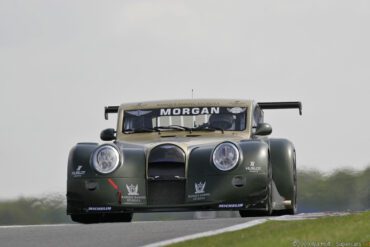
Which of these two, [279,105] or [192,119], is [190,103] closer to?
[192,119]

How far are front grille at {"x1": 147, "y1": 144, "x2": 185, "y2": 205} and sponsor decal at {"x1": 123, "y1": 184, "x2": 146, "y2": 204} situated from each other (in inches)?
4.7

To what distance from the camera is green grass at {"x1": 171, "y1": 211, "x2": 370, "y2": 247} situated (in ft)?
37.1

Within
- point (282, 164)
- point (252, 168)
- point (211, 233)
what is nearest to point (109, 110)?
point (282, 164)

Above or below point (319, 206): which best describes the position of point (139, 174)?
above

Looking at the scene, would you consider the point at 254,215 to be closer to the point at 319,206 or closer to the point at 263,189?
the point at 263,189

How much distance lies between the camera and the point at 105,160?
1580 cm

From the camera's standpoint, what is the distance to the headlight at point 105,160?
1579cm

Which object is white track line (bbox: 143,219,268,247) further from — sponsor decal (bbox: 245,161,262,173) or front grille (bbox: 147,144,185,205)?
front grille (bbox: 147,144,185,205)

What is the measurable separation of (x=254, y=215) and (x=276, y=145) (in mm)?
1068

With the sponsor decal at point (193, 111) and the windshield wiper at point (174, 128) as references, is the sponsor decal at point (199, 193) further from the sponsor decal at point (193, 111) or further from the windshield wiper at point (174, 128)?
the sponsor decal at point (193, 111)

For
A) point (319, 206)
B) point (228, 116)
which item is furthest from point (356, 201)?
point (228, 116)

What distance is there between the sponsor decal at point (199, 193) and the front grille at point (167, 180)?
0.14 meters

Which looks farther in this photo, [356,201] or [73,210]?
[356,201]

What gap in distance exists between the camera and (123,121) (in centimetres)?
1803
